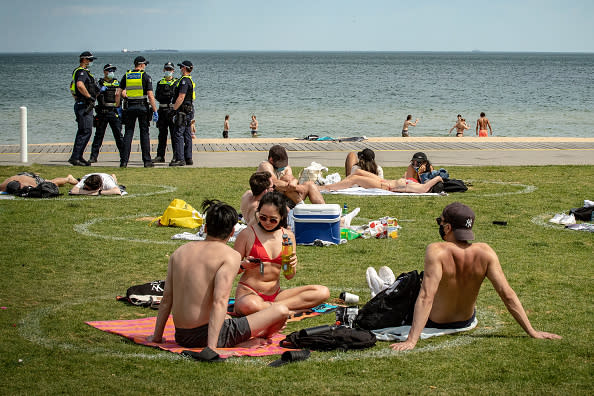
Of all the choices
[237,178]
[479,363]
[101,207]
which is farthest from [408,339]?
[237,178]

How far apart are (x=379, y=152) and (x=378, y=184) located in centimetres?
832

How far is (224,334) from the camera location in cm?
670

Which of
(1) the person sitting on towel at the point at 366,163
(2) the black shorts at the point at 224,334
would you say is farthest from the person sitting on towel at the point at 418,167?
(2) the black shorts at the point at 224,334

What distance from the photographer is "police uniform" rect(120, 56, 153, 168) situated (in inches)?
771

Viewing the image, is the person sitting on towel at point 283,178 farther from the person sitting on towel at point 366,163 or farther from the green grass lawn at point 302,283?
the person sitting on towel at point 366,163

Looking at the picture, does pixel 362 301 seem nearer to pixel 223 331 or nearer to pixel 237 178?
pixel 223 331

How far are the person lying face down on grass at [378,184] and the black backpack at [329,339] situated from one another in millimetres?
8896

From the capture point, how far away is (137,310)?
8086 millimetres

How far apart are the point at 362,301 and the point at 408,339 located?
69.2 inches

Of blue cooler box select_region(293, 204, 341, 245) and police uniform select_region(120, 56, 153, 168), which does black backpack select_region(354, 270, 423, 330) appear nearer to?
blue cooler box select_region(293, 204, 341, 245)

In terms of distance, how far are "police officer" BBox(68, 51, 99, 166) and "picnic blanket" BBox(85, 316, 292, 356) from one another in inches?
514

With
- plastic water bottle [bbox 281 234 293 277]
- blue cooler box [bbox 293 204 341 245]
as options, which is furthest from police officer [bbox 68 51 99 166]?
plastic water bottle [bbox 281 234 293 277]

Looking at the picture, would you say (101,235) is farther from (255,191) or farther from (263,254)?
(263,254)

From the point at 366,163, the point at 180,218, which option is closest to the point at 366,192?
the point at 366,163
